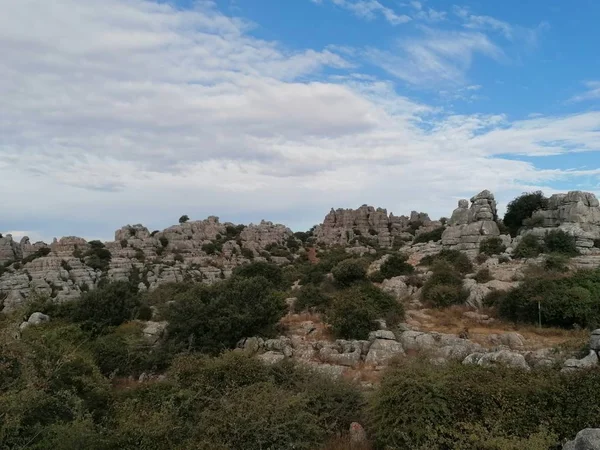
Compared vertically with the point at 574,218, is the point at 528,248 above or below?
below

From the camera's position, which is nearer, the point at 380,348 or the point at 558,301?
the point at 380,348

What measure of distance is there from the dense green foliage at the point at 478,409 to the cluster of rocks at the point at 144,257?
102 feet

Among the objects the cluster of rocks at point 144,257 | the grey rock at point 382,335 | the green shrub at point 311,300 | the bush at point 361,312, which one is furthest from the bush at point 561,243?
the cluster of rocks at point 144,257

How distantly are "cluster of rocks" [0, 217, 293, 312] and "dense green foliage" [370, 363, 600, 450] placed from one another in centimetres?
3100

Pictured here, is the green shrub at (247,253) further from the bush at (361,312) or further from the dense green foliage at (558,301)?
the dense green foliage at (558,301)

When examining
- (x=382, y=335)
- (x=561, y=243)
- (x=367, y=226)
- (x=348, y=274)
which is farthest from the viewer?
(x=367, y=226)

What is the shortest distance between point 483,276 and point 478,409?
1689 centimetres

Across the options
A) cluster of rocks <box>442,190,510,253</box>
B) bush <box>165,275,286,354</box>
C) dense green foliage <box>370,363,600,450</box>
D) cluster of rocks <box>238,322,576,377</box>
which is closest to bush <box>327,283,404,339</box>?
cluster of rocks <box>238,322,576,377</box>

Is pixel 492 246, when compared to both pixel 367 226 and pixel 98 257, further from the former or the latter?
pixel 98 257

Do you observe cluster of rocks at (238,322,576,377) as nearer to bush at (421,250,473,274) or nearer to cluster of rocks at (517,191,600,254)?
bush at (421,250,473,274)

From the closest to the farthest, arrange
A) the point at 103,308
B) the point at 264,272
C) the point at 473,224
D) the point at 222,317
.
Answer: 1. the point at 222,317
2. the point at 103,308
3. the point at 264,272
4. the point at 473,224

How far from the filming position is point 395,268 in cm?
2686

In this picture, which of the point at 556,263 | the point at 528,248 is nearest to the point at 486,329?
the point at 556,263

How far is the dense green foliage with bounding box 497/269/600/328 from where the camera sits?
17.6 m
